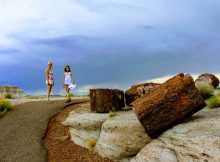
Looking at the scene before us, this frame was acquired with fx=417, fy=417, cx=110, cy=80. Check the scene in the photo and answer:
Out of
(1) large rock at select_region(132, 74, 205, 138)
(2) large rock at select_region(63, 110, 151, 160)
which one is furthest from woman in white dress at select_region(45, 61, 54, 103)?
(1) large rock at select_region(132, 74, 205, 138)

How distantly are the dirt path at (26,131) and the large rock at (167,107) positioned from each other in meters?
4.94

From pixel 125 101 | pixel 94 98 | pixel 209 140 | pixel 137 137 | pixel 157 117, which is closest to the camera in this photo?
pixel 209 140

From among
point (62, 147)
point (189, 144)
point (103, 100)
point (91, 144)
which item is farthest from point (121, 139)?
point (103, 100)

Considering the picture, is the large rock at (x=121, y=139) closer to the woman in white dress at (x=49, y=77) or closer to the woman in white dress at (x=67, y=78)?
the woman in white dress at (x=67, y=78)

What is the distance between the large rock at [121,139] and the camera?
14.9m

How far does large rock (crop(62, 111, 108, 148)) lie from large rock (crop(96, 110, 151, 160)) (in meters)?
0.94

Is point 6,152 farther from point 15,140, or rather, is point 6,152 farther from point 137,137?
point 137,137

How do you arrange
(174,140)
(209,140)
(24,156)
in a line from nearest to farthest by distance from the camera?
1. (209,140)
2. (174,140)
3. (24,156)

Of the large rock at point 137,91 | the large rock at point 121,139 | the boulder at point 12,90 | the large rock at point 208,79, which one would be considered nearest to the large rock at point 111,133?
the large rock at point 121,139

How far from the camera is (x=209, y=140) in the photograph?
11.3 metres

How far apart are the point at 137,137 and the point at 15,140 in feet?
19.9

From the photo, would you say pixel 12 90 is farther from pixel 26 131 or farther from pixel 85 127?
pixel 85 127

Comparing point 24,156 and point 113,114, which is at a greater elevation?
point 113,114

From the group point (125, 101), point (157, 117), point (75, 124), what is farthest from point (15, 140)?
point (157, 117)
